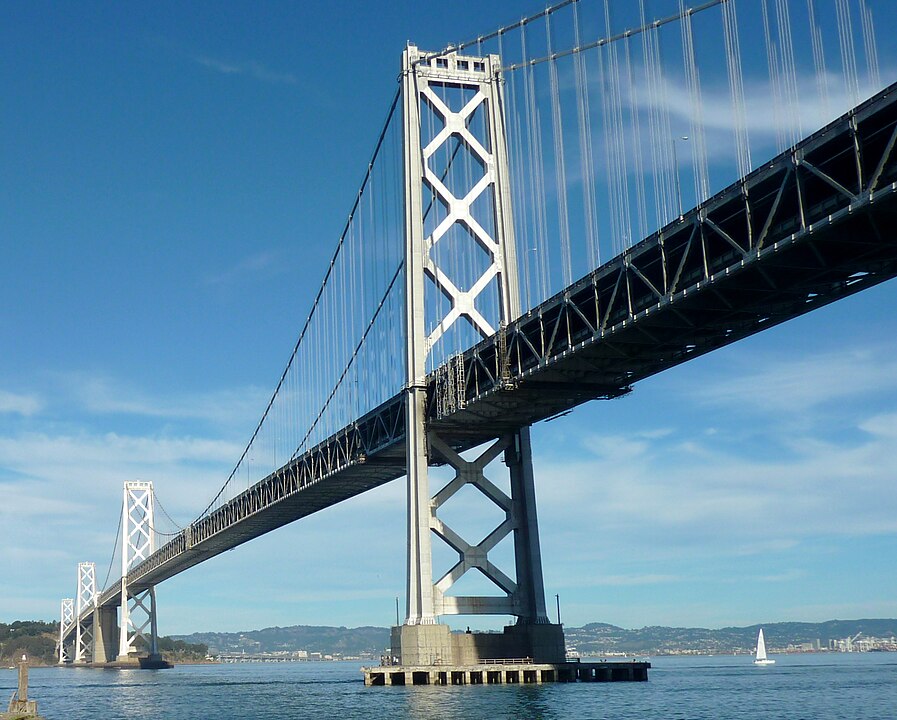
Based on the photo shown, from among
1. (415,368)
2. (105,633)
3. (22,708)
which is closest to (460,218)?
(415,368)

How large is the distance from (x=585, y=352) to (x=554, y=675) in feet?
50.0

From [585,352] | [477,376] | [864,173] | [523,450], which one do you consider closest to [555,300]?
[585,352]

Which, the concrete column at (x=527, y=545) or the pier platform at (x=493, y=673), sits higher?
the concrete column at (x=527, y=545)

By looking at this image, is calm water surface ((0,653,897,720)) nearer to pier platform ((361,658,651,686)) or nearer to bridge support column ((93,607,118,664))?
pier platform ((361,658,651,686))

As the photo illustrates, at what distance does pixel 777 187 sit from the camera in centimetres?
3194

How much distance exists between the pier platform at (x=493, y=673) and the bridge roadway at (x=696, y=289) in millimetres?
9589

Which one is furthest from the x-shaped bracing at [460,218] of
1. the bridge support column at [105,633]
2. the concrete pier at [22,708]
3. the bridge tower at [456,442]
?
the bridge support column at [105,633]

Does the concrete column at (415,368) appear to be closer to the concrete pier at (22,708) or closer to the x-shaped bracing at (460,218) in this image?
the x-shaped bracing at (460,218)

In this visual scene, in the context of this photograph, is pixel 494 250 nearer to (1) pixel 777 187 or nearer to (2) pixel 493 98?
(2) pixel 493 98

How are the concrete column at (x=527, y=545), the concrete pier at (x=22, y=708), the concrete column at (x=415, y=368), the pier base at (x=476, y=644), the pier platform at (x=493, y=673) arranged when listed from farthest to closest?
the concrete column at (x=527, y=545), the concrete column at (x=415, y=368), the pier base at (x=476, y=644), the pier platform at (x=493, y=673), the concrete pier at (x=22, y=708)

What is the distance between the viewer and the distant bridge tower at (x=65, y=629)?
170 m

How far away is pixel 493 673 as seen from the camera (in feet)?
158

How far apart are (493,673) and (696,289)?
787 inches

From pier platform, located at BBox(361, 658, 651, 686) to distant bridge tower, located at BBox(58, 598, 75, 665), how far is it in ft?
416
